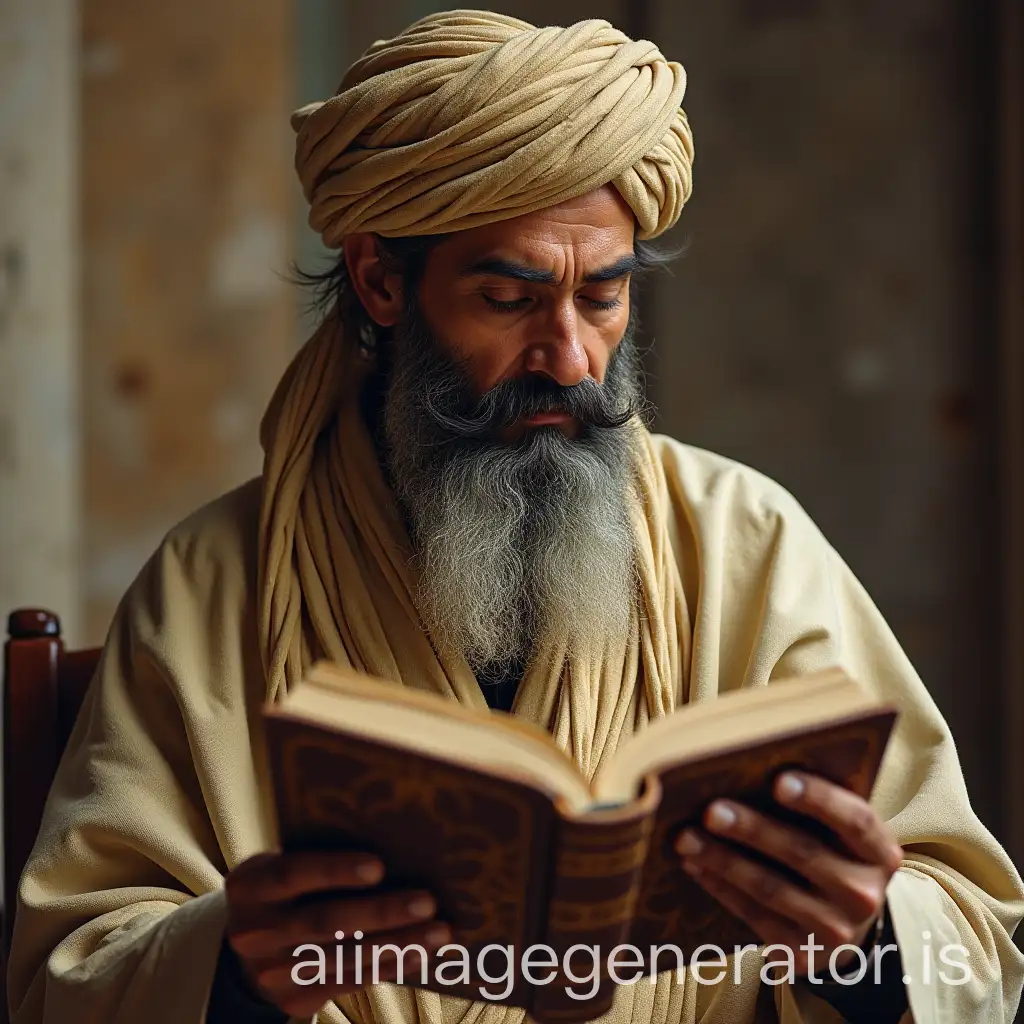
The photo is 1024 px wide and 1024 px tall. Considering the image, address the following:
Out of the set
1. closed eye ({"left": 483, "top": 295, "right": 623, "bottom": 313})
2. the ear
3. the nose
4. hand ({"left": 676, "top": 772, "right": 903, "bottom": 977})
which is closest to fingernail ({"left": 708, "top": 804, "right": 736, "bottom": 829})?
hand ({"left": 676, "top": 772, "right": 903, "bottom": 977})

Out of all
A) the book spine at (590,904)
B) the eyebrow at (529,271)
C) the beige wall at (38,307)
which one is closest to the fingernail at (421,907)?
the book spine at (590,904)

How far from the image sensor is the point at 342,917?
63.6 inches

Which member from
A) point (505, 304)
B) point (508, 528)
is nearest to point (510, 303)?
point (505, 304)

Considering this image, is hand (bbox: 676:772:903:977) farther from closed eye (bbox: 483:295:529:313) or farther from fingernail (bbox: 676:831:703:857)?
closed eye (bbox: 483:295:529:313)

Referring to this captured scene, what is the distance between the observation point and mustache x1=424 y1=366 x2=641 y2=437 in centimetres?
232

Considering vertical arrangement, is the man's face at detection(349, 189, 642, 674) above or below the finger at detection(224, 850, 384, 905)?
above

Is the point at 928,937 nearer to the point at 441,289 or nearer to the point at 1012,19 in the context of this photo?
the point at 441,289

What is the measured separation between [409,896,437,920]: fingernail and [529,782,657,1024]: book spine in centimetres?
12

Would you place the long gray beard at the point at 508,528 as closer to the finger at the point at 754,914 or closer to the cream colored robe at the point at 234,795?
the cream colored robe at the point at 234,795

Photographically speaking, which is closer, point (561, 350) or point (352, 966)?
point (352, 966)

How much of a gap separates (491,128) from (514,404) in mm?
401

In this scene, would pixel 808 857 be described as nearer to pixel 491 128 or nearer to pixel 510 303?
pixel 510 303

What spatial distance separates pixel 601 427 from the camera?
237cm

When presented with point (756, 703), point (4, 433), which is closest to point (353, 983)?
point (756, 703)
